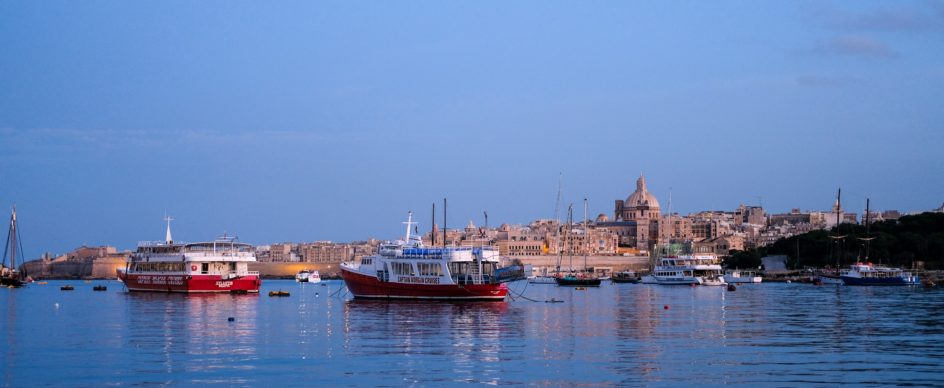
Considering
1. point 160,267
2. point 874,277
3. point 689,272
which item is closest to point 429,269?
point 160,267

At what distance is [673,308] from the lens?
203ft

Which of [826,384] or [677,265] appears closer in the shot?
[826,384]

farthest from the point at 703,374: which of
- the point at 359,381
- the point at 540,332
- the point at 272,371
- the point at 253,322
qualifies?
the point at 253,322

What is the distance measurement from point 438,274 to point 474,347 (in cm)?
3087

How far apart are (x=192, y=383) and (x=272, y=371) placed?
2.77 meters

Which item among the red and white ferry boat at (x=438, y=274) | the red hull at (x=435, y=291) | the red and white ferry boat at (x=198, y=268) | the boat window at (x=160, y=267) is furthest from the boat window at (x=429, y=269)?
the boat window at (x=160, y=267)

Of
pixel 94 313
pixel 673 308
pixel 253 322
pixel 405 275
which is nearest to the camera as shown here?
pixel 253 322

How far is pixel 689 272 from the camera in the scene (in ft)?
394

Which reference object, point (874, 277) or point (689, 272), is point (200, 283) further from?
point (874, 277)

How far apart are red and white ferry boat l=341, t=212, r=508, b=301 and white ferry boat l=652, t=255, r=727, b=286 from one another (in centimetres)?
5337

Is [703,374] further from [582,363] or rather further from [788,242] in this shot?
[788,242]

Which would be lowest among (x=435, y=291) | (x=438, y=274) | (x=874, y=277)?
(x=874, y=277)

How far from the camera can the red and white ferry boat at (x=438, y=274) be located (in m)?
65.9

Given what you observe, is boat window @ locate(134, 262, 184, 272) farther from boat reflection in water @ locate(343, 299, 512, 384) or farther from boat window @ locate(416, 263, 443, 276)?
boat reflection in water @ locate(343, 299, 512, 384)
